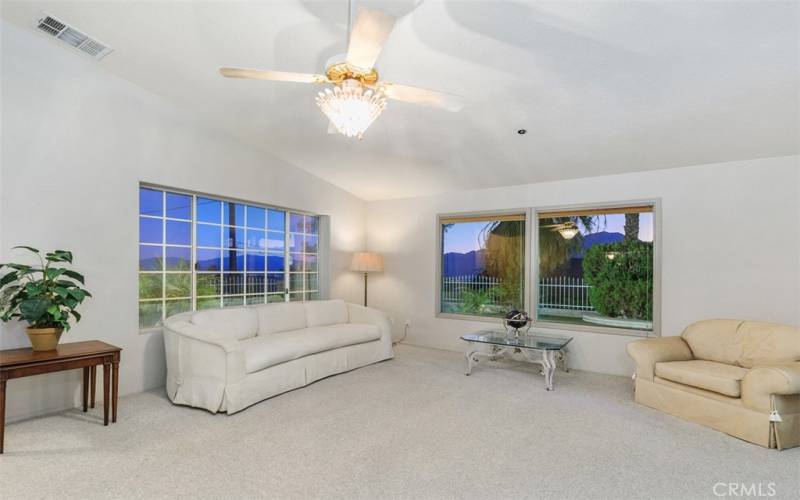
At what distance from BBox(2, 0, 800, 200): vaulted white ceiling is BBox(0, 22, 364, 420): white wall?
0.26m

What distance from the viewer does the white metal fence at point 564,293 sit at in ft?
16.0

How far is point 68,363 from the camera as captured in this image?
2.84m

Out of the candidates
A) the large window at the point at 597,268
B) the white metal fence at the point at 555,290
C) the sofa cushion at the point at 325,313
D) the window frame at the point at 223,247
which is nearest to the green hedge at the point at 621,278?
the large window at the point at 597,268

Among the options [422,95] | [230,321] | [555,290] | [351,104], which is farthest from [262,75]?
[555,290]

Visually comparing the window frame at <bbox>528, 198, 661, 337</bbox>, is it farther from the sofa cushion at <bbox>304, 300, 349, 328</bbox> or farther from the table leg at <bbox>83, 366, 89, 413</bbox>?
the table leg at <bbox>83, 366, 89, 413</bbox>

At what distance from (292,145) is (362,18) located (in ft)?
10.1

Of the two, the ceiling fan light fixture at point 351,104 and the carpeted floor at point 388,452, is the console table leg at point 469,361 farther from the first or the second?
the ceiling fan light fixture at point 351,104

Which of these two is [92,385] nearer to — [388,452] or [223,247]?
[223,247]

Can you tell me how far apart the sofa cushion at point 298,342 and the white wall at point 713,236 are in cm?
257

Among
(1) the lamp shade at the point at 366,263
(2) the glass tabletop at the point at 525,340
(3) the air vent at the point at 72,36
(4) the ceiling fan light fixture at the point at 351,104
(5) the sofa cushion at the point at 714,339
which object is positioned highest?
(3) the air vent at the point at 72,36

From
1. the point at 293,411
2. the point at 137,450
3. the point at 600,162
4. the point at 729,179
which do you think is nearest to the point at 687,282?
the point at 729,179

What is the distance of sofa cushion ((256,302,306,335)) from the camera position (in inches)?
173

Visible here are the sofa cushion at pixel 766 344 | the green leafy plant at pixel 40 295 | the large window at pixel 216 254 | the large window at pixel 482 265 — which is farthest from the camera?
the large window at pixel 482 265

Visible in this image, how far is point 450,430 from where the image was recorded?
2.94 metres
